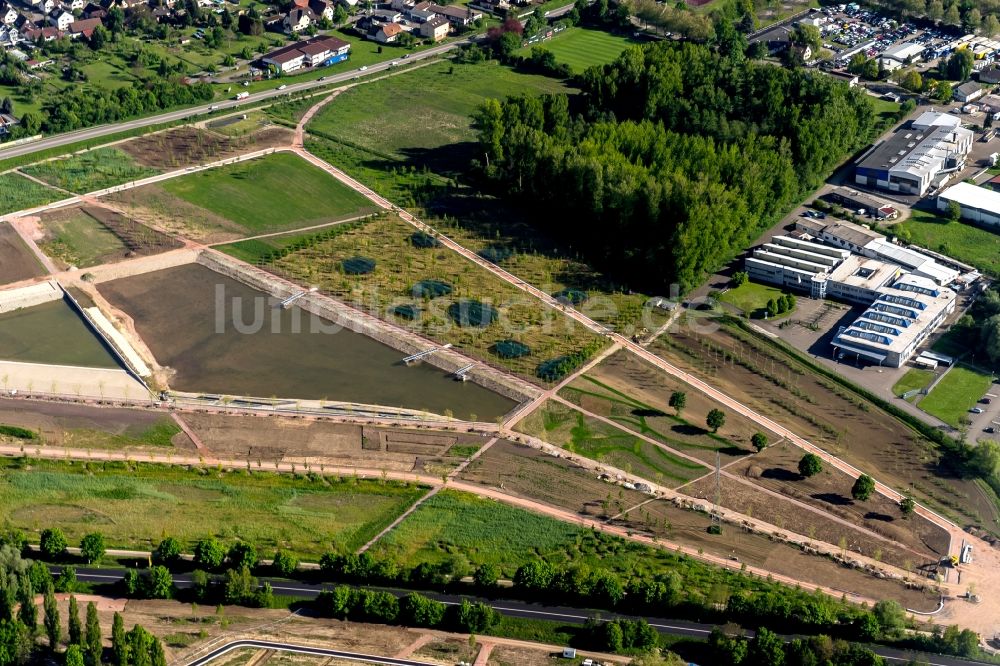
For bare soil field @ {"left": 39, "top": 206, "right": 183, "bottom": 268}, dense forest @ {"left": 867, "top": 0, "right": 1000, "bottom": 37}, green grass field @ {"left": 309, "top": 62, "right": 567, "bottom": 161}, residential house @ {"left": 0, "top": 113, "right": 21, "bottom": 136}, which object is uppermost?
dense forest @ {"left": 867, "top": 0, "right": 1000, "bottom": 37}

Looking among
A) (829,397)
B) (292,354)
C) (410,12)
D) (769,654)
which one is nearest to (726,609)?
(769,654)

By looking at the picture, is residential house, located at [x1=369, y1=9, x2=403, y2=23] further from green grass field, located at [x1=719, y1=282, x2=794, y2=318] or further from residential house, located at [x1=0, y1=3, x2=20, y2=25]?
green grass field, located at [x1=719, y1=282, x2=794, y2=318]

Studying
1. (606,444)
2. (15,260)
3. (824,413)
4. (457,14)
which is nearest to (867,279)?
(824,413)

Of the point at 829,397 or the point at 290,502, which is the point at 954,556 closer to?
the point at 829,397

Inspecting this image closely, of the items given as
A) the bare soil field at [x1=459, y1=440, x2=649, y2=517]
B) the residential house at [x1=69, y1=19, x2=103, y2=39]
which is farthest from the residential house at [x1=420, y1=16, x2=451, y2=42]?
the bare soil field at [x1=459, y1=440, x2=649, y2=517]

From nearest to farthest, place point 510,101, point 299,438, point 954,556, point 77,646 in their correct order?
point 77,646, point 954,556, point 299,438, point 510,101

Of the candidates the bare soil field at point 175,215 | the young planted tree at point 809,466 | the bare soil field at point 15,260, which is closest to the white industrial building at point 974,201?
the young planted tree at point 809,466
